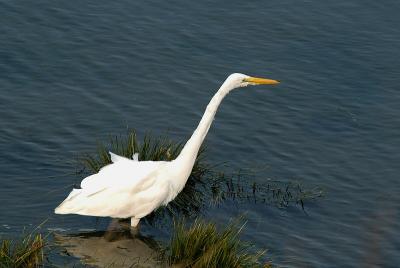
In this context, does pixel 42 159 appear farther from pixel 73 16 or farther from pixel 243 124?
pixel 73 16

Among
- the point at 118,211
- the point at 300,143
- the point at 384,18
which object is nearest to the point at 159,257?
the point at 118,211

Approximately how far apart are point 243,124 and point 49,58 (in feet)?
14.2

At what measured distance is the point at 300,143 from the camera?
54.2 feet

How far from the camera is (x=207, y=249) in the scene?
35.1 feet

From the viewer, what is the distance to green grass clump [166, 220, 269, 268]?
1047 cm

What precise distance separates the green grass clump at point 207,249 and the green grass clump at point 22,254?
1617 mm

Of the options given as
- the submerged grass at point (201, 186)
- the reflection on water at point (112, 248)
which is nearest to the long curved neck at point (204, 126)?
the reflection on water at point (112, 248)

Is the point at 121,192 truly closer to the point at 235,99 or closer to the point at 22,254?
the point at 22,254

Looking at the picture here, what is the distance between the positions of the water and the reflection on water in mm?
461

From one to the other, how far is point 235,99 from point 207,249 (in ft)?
25.2

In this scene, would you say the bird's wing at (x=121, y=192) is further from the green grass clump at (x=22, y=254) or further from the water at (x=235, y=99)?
the green grass clump at (x=22, y=254)

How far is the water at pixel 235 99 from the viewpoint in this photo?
13.6m

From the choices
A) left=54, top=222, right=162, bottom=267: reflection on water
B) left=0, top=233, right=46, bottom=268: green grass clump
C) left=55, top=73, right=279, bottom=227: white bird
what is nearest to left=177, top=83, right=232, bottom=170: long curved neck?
left=55, top=73, right=279, bottom=227: white bird

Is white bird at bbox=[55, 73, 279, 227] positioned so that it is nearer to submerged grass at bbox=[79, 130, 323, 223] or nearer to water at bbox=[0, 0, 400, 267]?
water at bbox=[0, 0, 400, 267]
